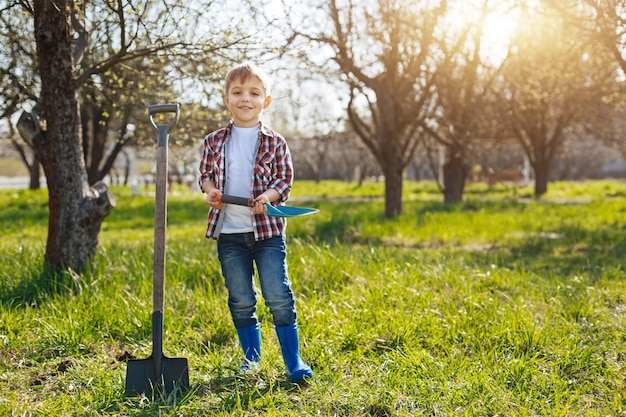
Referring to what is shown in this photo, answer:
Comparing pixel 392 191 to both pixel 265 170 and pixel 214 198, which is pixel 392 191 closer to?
pixel 265 170

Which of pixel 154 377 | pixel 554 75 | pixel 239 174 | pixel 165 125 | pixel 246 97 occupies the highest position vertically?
pixel 554 75

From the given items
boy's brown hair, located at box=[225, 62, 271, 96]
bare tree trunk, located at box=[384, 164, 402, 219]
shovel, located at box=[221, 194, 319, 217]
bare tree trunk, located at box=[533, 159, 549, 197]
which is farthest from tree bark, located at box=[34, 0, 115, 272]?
bare tree trunk, located at box=[533, 159, 549, 197]

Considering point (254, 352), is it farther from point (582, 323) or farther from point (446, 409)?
point (582, 323)

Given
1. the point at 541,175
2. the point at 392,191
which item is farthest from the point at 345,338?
the point at 541,175

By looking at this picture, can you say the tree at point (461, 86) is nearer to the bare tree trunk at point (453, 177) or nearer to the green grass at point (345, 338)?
the bare tree trunk at point (453, 177)

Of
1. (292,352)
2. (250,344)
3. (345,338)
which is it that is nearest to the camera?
(292,352)

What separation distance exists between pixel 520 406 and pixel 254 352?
137cm

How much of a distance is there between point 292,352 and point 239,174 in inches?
37.4

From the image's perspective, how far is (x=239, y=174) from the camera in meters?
3.08

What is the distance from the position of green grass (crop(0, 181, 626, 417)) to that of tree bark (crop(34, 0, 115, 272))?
0.25 meters

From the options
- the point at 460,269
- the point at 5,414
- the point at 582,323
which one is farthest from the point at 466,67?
the point at 5,414

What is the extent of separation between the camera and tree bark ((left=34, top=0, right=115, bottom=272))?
4.84 meters

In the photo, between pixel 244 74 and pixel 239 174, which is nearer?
pixel 244 74

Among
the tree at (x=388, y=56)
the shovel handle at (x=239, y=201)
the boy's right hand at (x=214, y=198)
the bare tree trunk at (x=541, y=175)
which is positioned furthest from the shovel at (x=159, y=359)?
the bare tree trunk at (x=541, y=175)
